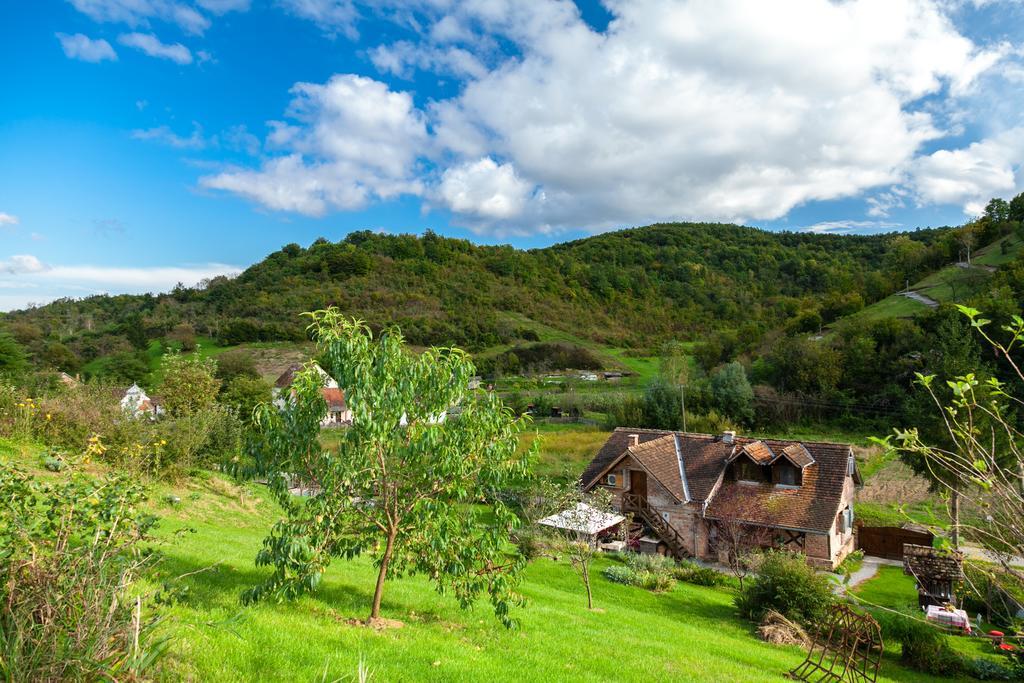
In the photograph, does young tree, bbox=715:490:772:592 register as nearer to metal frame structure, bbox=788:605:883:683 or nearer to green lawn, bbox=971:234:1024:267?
metal frame structure, bbox=788:605:883:683

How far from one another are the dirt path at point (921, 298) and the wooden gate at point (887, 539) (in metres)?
45.7

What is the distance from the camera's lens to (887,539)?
26906mm

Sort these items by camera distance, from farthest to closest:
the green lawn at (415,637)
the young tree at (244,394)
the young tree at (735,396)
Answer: the young tree at (735,396)
the young tree at (244,394)
the green lawn at (415,637)

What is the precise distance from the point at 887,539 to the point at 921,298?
5312 centimetres

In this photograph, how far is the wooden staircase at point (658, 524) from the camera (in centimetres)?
2606

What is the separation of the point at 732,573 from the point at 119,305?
12593 cm

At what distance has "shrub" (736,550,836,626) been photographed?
16.2m

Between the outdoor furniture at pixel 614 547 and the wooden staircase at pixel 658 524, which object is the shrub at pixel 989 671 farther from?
the outdoor furniture at pixel 614 547

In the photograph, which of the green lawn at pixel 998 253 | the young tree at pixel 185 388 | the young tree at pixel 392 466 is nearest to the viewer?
the young tree at pixel 392 466

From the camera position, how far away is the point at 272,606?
26.4ft

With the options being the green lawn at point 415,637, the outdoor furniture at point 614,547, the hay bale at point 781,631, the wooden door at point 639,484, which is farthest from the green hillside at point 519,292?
the green lawn at point 415,637

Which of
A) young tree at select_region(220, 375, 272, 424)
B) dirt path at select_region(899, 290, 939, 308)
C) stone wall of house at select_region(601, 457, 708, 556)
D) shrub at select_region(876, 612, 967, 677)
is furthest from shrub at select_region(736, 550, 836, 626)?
A: dirt path at select_region(899, 290, 939, 308)

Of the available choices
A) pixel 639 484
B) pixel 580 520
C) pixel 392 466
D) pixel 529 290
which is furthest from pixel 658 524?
pixel 529 290

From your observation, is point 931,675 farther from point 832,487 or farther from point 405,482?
point 405,482
